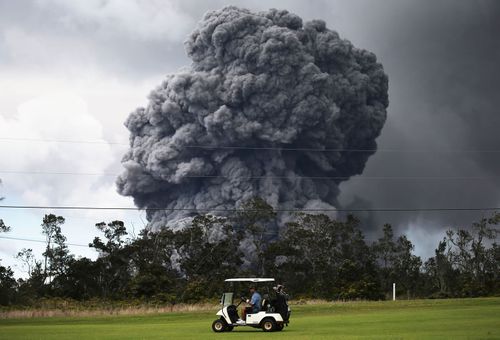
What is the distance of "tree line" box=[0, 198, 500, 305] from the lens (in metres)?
71.8

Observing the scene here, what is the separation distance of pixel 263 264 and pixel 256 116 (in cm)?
2973

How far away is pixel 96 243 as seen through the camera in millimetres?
82125

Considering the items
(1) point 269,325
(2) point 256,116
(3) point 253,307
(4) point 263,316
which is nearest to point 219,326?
(3) point 253,307

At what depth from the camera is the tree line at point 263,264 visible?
71750mm

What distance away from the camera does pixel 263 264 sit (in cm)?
8488

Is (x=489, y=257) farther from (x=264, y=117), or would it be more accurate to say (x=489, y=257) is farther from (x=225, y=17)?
(x=225, y=17)

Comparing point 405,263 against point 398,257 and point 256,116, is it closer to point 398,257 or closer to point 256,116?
point 398,257

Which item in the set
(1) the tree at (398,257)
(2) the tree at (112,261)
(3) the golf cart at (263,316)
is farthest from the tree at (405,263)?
(3) the golf cart at (263,316)

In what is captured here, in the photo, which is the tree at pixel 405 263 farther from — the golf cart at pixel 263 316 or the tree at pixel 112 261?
the golf cart at pixel 263 316

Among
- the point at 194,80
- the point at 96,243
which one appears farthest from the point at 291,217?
the point at 96,243

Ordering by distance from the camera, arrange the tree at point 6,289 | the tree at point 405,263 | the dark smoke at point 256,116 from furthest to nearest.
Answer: the dark smoke at point 256,116
the tree at point 405,263
the tree at point 6,289

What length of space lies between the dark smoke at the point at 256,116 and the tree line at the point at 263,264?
1757 cm

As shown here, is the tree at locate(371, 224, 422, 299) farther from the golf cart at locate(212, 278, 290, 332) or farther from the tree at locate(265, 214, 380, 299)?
the golf cart at locate(212, 278, 290, 332)

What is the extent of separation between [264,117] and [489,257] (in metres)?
35.9
